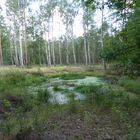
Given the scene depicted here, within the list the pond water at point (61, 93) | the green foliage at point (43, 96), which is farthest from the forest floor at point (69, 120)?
the pond water at point (61, 93)

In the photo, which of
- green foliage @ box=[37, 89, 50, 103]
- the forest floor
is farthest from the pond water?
the forest floor

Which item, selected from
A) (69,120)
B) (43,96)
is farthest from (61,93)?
(69,120)

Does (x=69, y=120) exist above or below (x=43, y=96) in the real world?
below

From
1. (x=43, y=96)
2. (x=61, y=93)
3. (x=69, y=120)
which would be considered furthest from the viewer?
(x=61, y=93)

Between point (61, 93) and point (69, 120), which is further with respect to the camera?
point (61, 93)

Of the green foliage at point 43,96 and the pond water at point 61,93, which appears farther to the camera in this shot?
the pond water at point 61,93

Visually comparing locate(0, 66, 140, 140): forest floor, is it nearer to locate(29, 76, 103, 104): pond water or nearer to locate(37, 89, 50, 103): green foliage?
locate(37, 89, 50, 103): green foliage

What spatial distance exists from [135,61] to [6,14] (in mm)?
39620

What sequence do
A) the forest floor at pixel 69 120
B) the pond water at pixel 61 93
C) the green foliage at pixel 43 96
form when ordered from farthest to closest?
1. the pond water at pixel 61 93
2. the green foliage at pixel 43 96
3. the forest floor at pixel 69 120

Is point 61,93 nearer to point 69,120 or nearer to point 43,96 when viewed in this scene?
point 43,96

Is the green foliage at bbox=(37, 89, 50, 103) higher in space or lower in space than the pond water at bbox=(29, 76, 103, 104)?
higher

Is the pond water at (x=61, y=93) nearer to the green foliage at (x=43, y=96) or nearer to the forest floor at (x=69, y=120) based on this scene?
the green foliage at (x=43, y=96)

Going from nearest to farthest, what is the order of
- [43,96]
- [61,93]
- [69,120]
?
[69,120] < [43,96] < [61,93]

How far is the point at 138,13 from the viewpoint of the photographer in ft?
25.2
